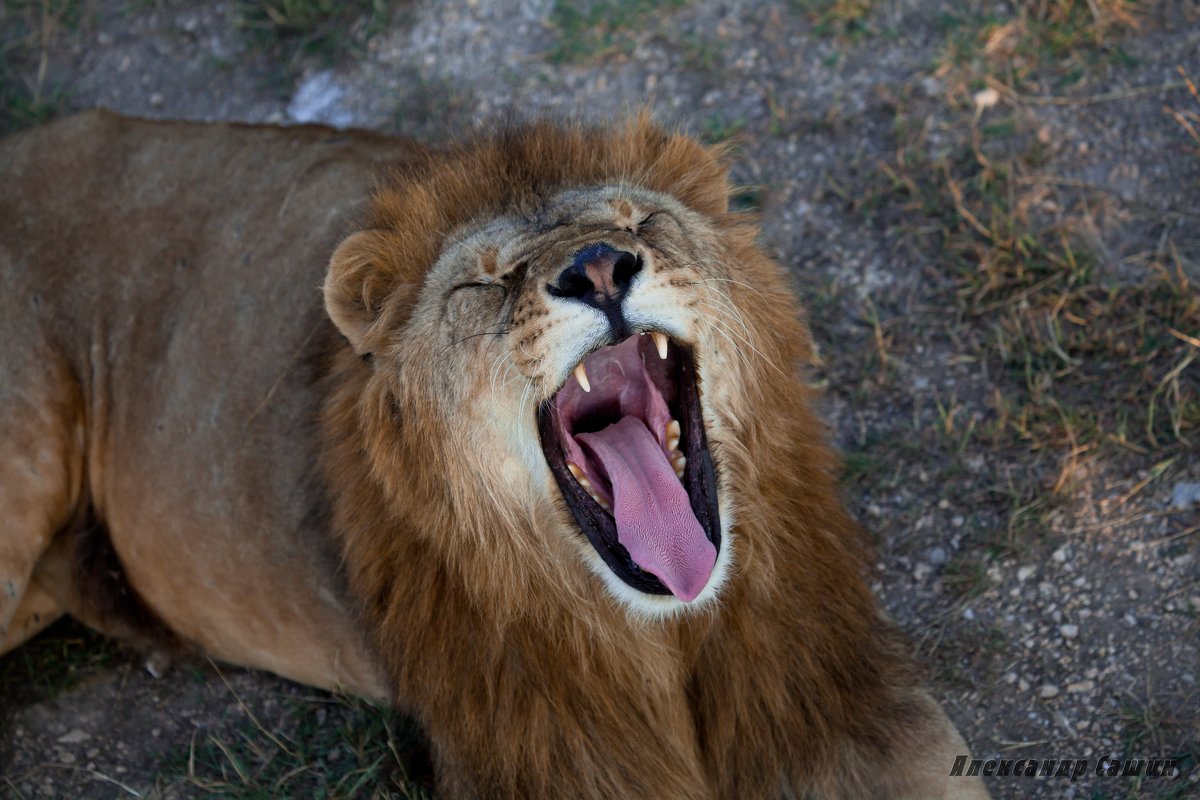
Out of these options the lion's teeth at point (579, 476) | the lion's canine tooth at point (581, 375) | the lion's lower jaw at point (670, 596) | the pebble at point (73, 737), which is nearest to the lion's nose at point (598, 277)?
the lion's canine tooth at point (581, 375)

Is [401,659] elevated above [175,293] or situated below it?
below

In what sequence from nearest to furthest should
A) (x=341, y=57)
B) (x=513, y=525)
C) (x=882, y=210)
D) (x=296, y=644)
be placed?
1. (x=513, y=525)
2. (x=296, y=644)
3. (x=882, y=210)
4. (x=341, y=57)

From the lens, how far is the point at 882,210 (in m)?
4.59

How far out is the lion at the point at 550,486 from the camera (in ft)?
8.84

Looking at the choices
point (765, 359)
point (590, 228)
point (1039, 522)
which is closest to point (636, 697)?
point (765, 359)

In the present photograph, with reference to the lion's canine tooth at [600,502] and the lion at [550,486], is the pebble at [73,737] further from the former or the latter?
the lion's canine tooth at [600,502]

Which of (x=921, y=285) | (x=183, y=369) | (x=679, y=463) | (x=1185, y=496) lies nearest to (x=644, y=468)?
(x=679, y=463)

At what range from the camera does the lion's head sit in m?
2.62

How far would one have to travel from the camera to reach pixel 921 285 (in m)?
4.40

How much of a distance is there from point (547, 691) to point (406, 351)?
0.73m

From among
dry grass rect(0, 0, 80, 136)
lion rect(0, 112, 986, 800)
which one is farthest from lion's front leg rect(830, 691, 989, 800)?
dry grass rect(0, 0, 80, 136)

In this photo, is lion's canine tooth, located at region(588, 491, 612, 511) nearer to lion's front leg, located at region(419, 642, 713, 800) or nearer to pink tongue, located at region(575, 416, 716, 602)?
pink tongue, located at region(575, 416, 716, 602)

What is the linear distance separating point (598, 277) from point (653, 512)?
48 centimetres

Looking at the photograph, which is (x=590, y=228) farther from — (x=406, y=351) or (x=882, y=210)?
(x=882, y=210)
